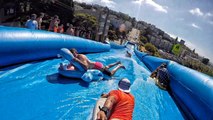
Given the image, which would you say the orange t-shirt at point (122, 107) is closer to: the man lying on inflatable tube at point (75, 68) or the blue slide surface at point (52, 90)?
the blue slide surface at point (52, 90)

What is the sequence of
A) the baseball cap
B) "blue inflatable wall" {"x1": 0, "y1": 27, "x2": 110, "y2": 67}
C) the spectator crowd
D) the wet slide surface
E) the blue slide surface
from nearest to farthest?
the baseball cap
the wet slide surface
the blue slide surface
"blue inflatable wall" {"x1": 0, "y1": 27, "x2": 110, "y2": 67}
the spectator crowd

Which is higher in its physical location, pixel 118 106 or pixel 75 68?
pixel 118 106

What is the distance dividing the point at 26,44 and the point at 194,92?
4.80 meters

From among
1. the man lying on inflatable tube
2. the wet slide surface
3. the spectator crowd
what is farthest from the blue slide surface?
the spectator crowd

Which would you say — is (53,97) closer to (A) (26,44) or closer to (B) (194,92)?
(A) (26,44)

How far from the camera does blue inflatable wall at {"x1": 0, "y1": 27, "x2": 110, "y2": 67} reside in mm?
4738

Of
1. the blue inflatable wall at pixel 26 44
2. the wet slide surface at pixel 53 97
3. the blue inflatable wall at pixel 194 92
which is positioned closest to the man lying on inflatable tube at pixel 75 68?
the wet slide surface at pixel 53 97

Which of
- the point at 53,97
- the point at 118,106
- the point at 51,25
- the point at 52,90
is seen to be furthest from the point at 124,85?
the point at 51,25

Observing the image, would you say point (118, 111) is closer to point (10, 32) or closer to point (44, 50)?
point (10, 32)

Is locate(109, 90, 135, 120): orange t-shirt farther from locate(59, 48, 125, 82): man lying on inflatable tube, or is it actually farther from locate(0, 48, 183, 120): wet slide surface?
locate(59, 48, 125, 82): man lying on inflatable tube

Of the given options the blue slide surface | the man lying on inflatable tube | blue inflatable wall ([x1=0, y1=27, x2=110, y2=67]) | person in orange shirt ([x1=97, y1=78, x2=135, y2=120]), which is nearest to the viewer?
person in orange shirt ([x1=97, y1=78, x2=135, y2=120])

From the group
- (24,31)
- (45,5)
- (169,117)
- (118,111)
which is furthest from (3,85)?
(45,5)

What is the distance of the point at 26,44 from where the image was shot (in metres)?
5.34

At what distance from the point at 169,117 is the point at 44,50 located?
425 cm
